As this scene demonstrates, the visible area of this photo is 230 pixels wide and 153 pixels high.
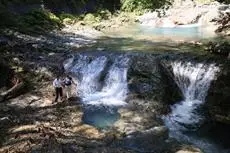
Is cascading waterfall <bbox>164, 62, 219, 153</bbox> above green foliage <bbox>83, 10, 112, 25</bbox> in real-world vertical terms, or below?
below

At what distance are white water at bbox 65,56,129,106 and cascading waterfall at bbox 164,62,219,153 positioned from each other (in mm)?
2686

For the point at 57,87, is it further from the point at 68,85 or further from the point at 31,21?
the point at 31,21

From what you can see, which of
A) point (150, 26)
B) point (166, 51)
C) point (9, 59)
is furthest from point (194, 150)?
point (150, 26)

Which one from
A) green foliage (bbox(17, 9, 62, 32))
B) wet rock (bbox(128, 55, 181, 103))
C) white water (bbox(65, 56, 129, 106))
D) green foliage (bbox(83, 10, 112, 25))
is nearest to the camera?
wet rock (bbox(128, 55, 181, 103))

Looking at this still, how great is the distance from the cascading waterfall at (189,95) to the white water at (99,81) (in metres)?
2.69

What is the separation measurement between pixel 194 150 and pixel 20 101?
8.86m

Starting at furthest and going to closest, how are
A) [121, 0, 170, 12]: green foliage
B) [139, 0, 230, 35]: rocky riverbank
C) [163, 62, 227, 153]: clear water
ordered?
[139, 0, 230, 35]: rocky riverbank → [163, 62, 227, 153]: clear water → [121, 0, 170, 12]: green foliage

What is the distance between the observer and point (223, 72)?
1836 centimetres

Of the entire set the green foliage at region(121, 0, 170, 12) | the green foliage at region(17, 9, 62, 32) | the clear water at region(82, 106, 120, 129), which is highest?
the green foliage at region(121, 0, 170, 12)

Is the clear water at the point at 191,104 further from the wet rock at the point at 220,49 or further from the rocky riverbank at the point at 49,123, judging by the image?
the wet rock at the point at 220,49

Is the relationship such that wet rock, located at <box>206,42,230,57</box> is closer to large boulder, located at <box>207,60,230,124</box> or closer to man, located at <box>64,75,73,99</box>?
large boulder, located at <box>207,60,230,124</box>

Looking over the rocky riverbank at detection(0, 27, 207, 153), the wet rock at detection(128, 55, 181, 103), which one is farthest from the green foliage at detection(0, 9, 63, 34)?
the wet rock at detection(128, 55, 181, 103)

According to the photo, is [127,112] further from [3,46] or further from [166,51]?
[3,46]

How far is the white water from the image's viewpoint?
19.8 meters
